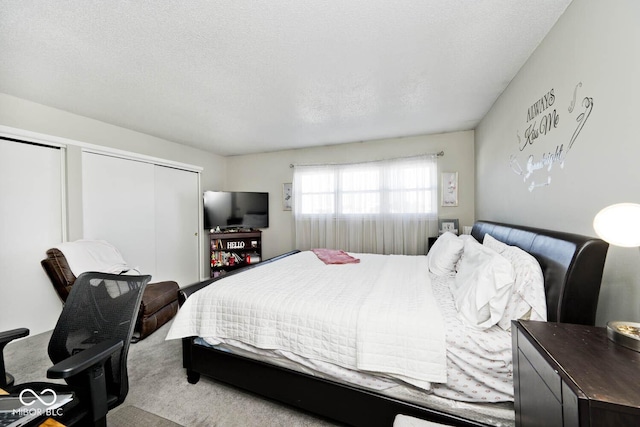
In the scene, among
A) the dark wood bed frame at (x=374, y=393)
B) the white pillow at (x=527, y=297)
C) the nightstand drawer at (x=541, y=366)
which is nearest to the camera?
the nightstand drawer at (x=541, y=366)

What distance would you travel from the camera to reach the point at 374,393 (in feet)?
4.37

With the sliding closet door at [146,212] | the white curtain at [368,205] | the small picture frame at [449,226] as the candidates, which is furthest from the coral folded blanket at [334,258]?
the sliding closet door at [146,212]

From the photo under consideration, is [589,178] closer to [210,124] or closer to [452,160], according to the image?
[452,160]

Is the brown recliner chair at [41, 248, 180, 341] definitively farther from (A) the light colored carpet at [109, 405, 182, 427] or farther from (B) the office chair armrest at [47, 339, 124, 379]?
(B) the office chair armrest at [47, 339, 124, 379]

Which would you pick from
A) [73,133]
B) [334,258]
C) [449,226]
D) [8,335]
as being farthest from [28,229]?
[449,226]

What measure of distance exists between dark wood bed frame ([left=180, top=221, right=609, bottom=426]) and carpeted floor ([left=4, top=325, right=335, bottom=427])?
0.11m

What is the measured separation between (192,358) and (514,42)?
3305 millimetres

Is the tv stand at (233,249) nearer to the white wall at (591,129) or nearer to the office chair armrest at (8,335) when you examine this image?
the office chair armrest at (8,335)

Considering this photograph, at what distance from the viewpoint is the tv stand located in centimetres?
425

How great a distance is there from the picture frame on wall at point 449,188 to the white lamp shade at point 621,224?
3.13 metres

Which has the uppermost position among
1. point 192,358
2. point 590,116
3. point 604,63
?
point 604,63

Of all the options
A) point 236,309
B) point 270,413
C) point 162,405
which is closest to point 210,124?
point 236,309

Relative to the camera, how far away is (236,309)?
1.67 meters

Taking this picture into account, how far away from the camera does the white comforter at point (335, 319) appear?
4.16ft
